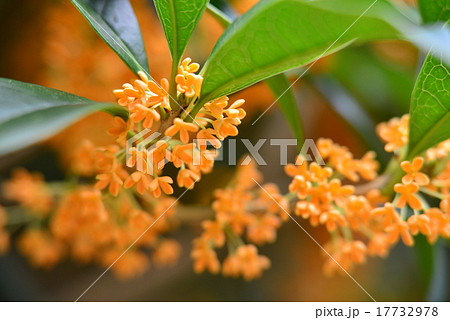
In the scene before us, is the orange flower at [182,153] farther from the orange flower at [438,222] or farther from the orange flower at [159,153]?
the orange flower at [438,222]

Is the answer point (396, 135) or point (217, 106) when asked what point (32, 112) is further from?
point (396, 135)

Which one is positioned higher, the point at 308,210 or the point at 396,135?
the point at 396,135

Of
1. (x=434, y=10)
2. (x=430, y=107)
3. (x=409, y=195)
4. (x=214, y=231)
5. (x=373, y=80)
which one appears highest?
(x=373, y=80)

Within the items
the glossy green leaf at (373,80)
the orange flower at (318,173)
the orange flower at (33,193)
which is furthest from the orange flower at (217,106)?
the glossy green leaf at (373,80)

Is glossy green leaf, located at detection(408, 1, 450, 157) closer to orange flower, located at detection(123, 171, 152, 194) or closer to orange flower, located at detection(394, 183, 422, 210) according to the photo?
orange flower, located at detection(394, 183, 422, 210)

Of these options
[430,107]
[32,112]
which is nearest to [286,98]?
[430,107]

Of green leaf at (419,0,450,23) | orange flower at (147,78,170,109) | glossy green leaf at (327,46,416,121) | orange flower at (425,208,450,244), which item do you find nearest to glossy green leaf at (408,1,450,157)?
green leaf at (419,0,450,23)
